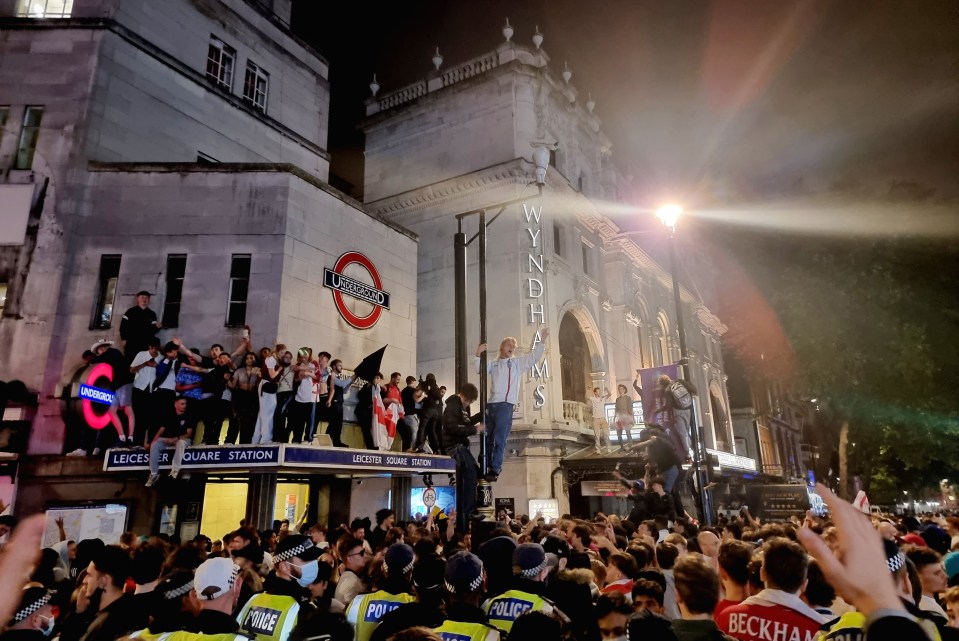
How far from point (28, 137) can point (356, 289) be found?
9840 millimetres

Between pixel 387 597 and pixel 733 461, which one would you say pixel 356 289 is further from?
pixel 733 461

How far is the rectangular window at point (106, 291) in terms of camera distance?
1482 cm

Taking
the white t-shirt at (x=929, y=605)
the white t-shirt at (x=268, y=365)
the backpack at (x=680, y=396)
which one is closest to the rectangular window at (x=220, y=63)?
the white t-shirt at (x=268, y=365)

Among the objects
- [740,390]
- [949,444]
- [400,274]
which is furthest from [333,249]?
[740,390]

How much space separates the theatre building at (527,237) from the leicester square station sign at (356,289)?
4.62 metres

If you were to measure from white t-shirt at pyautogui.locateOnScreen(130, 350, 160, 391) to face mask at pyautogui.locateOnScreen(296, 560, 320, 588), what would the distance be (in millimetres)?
9647

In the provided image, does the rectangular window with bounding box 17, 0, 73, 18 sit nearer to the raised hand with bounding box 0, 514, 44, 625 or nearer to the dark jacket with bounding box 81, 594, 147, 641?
the dark jacket with bounding box 81, 594, 147, 641

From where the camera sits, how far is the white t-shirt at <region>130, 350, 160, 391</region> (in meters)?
12.9

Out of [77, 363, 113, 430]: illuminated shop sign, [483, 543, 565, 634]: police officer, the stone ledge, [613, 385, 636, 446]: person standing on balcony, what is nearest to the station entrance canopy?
[77, 363, 113, 430]: illuminated shop sign

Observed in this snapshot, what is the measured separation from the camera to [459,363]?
9.59 metres

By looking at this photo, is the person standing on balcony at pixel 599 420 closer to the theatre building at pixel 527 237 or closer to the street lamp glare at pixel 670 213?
the theatre building at pixel 527 237

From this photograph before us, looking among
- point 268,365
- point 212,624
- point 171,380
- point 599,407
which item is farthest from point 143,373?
point 599,407

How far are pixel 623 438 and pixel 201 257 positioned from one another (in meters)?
17.3

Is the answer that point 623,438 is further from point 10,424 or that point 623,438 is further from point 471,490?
point 10,424
